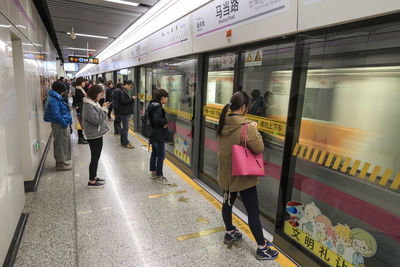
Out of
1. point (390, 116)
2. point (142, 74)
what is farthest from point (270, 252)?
point (142, 74)

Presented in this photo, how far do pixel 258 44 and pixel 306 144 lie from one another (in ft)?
4.22

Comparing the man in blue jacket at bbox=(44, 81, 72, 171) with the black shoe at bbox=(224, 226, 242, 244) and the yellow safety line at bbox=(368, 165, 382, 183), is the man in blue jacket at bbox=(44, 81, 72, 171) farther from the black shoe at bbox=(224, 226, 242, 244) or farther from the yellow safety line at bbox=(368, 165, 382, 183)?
the yellow safety line at bbox=(368, 165, 382, 183)

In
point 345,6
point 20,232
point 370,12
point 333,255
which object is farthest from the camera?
point 20,232

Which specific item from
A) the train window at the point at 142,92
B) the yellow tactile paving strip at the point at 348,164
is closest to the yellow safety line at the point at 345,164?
the yellow tactile paving strip at the point at 348,164

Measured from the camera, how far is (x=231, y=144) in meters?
2.15

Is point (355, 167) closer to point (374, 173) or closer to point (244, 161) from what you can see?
point (374, 173)

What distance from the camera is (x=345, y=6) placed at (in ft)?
5.54

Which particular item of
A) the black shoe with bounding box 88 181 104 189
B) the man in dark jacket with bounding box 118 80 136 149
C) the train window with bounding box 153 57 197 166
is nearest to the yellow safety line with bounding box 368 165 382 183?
the train window with bounding box 153 57 197 166

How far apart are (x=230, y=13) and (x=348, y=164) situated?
83.3 inches

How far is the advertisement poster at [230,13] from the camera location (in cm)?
232

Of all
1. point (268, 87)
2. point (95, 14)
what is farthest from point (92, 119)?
point (95, 14)

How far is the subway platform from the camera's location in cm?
229

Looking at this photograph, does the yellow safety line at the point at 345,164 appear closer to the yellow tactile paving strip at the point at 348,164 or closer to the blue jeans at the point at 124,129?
the yellow tactile paving strip at the point at 348,164

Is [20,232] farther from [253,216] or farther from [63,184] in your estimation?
[253,216]
